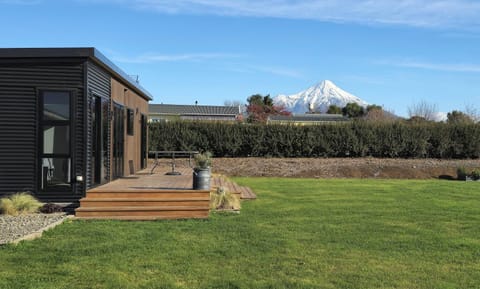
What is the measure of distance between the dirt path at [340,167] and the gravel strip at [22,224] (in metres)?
13.5

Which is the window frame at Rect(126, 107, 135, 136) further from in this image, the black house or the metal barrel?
the metal barrel

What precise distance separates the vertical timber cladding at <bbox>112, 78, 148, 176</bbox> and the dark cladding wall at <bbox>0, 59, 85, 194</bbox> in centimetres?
264

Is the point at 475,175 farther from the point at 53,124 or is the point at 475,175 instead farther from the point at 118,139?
the point at 53,124

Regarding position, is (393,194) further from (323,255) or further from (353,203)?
(323,255)

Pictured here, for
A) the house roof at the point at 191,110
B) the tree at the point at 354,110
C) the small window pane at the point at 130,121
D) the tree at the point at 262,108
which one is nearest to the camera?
the small window pane at the point at 130,121

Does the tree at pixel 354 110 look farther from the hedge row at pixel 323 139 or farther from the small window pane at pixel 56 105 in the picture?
the small window pane at pixel 56 105

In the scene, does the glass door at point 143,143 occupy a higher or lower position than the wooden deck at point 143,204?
higher

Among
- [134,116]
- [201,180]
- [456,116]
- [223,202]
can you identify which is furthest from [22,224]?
[456,116]

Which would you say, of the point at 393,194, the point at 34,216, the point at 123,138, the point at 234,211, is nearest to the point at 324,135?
the point at 393,194

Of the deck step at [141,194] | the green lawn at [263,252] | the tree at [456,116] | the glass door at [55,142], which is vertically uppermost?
the tree at [456,116]

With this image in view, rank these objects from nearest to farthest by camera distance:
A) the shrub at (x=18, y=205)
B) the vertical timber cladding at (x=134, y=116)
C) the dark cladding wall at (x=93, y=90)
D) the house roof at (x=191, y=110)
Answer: the shrub at (x=18, y=205)
the dark cladding wall at (x=93, y=90)
the vertical timber cladding at (x=134, y=116)
the house roof at (x=191, y=110)

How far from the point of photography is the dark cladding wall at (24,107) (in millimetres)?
9852

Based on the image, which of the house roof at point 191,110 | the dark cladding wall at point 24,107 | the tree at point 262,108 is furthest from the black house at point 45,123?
the tree at point 262,108

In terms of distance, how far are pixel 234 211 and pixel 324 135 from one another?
15562mm
